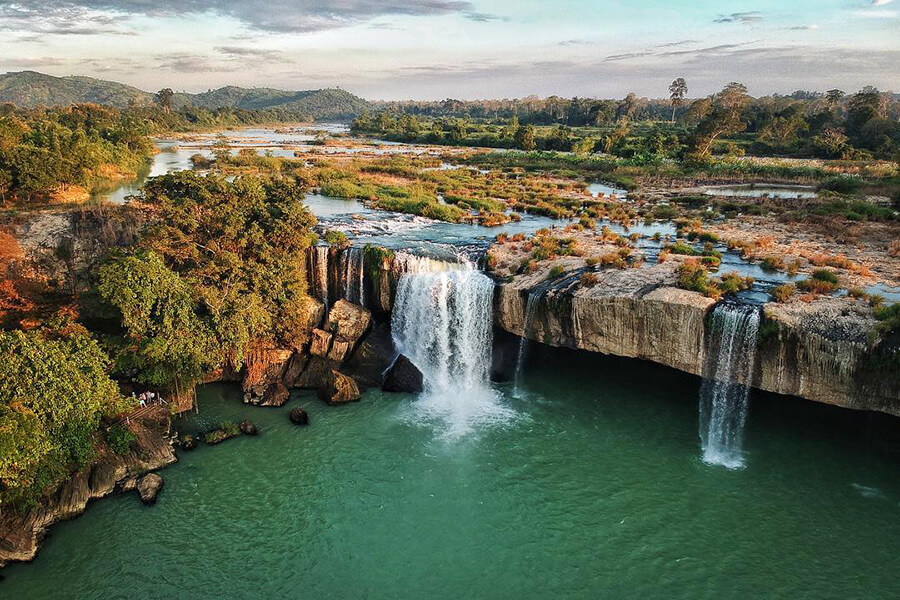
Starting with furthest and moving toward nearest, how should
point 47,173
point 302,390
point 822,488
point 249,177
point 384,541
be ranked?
1. point 47,173
2. point 249,177
3. point 302,390
4. point 822,488
5. point 384,541

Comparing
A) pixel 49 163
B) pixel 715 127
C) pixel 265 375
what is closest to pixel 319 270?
pixel 265 375

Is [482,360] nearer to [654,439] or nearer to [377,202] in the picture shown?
[654,439]

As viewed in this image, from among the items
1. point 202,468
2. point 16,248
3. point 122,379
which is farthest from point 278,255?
point 16,248

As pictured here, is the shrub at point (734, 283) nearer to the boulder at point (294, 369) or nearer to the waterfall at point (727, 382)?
the waterfall at point (727, 382)

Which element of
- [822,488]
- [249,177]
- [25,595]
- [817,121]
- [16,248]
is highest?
[817,121]

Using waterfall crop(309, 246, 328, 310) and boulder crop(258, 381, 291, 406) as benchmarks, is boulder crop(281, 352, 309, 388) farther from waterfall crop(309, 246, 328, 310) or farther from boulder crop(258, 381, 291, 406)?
waterfall crop(309, 246, 328, 310)
